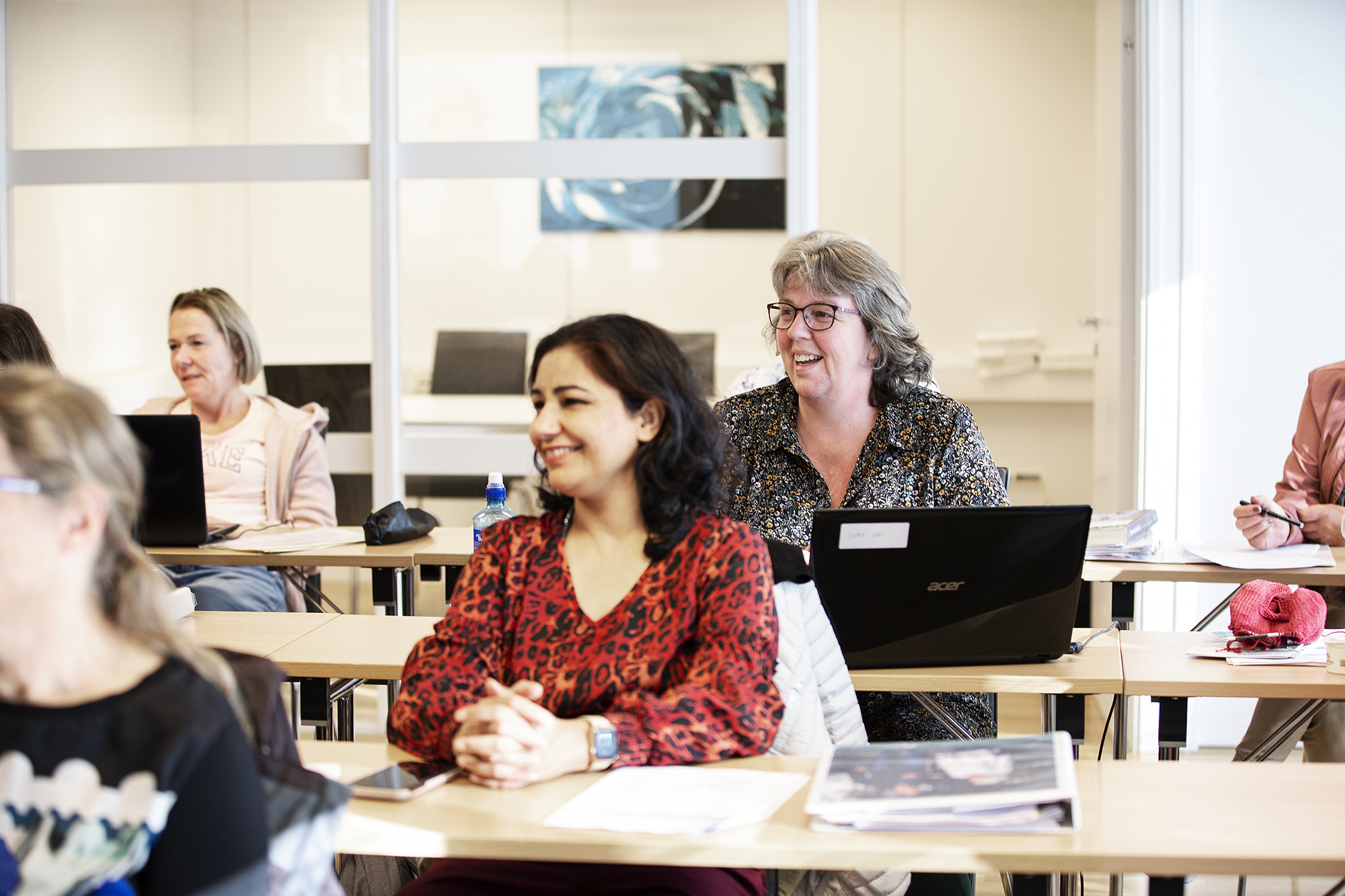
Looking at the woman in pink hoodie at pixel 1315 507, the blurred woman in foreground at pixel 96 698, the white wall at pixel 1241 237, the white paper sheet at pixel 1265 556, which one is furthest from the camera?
the white wall at pixel 1241 237

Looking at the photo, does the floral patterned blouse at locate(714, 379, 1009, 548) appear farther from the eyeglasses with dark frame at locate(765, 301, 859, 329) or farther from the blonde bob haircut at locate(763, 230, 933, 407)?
the eyeglasses with dark frame at locate(765, 301, 859, 329)

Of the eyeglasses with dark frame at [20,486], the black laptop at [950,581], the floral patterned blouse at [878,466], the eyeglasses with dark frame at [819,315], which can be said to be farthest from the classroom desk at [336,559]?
the eyeglasses with dark frame at [20,486]

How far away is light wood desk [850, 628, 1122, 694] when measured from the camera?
1939mm

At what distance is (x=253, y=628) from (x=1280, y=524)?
2.34 meters

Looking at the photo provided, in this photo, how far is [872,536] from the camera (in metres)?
1.85

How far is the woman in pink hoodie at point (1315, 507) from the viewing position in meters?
2.63

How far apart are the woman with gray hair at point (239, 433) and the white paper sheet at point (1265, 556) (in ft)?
7.99

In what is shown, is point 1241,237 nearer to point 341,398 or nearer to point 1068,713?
point 1068,713

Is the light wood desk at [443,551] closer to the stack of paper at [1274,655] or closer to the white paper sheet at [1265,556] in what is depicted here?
the stack of paper at [1274,655]

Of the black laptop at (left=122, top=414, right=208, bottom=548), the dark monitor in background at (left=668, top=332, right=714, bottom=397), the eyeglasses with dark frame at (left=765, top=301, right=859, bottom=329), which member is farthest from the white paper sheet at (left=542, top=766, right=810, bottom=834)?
the dark monitor in background at (left=668, top=332, right=714, bottom=397)

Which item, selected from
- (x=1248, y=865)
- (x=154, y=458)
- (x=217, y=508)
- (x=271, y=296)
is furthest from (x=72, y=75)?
(x=1248, y=865)

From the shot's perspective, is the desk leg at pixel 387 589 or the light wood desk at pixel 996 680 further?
the desk leg at pixel 387 589

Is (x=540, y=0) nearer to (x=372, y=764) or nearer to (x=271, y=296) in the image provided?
(x=271, y=296)

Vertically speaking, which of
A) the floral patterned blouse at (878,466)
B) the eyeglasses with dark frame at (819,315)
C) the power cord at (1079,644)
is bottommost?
the power cord at (1079,644)
